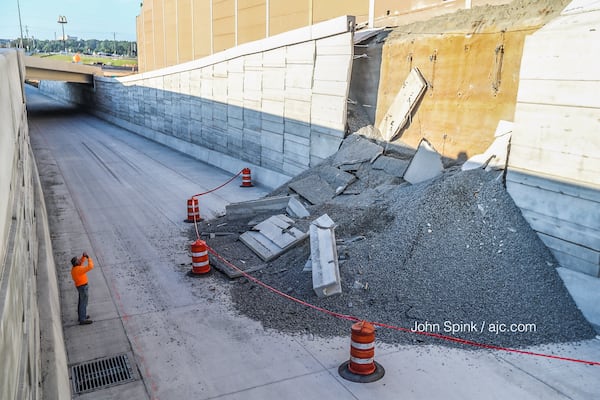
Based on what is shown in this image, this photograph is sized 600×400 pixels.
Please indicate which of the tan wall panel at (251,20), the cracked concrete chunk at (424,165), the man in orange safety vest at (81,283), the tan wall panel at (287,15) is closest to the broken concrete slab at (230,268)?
the man in orange safety vest at (81,283)

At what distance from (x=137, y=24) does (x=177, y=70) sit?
24005 millimetres

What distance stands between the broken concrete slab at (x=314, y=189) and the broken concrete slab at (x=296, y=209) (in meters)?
0.58

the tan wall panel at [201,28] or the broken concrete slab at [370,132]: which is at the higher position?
the tan wall panel at [201,28]

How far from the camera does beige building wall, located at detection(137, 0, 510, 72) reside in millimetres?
16562

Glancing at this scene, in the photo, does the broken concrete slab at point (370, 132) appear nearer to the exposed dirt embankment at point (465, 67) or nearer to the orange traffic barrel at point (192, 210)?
the exposed dirt embankment at point (465, 67)

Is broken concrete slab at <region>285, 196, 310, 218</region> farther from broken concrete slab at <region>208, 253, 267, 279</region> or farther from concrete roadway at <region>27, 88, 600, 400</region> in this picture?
concrete roadway at <region>27, 88, 600, 400</region>

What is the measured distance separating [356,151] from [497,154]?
5.08m

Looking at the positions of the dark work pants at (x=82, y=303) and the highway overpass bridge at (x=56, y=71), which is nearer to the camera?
the dark work pants at (x=82, y=303)

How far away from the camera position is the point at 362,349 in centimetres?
673

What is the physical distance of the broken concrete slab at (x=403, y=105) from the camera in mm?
13445

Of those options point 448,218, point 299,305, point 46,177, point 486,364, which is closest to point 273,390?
point 299,305

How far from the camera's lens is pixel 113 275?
1063 cm

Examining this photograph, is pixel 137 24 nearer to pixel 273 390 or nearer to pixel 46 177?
pixel 46 177

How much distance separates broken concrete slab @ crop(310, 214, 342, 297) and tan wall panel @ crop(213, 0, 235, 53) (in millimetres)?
22077
